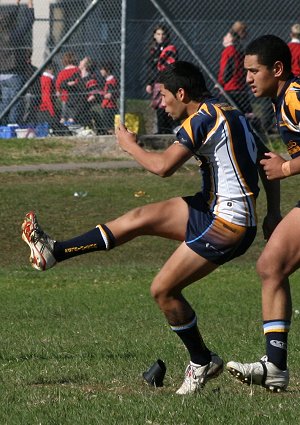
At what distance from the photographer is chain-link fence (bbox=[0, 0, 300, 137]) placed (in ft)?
71.5

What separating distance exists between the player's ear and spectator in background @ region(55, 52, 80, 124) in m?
14.6

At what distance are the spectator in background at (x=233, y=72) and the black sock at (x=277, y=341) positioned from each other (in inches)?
595

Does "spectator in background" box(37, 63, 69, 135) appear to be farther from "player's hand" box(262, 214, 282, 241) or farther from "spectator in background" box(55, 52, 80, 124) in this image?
"player's hand" box(262, 214, 282, 241)

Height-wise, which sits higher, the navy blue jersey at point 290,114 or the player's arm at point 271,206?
the navy blue jersey at point 290,114

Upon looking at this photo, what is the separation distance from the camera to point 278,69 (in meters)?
7.43

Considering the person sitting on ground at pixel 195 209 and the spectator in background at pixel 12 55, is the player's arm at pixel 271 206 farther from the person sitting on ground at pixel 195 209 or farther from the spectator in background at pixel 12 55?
the spectator in background at pixel 12 55

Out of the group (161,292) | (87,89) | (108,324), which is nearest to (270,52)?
(161,292)

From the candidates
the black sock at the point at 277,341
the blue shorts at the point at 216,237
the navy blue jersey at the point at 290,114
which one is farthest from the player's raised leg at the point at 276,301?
the navy blue jersey at the point at 290,114

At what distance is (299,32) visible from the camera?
21750 millimetres

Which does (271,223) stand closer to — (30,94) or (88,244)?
(88,244)

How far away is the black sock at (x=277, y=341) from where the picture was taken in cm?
728

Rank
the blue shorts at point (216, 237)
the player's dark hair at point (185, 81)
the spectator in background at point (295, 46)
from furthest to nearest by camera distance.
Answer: the spectator in background at point (295, 46)
the player's dark hair at point (185, 81)
the blue shorts at point (216, 237)

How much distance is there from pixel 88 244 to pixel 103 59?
1446cm

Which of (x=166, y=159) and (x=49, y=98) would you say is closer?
(x=166, y=159)
